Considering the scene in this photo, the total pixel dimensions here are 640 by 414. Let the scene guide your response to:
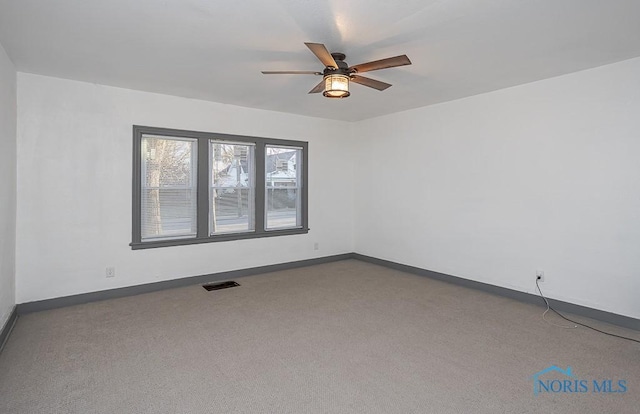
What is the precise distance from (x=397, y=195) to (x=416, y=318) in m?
2.58

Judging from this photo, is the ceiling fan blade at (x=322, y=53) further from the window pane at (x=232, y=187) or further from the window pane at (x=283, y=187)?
the window pane at (x=283, y=187)

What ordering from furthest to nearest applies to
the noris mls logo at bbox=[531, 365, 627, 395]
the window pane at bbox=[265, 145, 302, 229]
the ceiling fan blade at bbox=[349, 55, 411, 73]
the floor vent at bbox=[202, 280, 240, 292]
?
the window pane at bbox=[265, 145, 302, 229] < the floor vent at bbox=[202, 280, 240, 292] < the ceiling fan blade at bbox=[349, 55, 411, 73] < the noris mls logo at bbox=[531, 365, 627, 395]

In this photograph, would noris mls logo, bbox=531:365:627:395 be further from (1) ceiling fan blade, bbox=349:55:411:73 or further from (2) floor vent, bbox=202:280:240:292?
(2) floor vent, bbox=202:280:240:292

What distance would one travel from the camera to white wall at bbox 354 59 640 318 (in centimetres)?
352

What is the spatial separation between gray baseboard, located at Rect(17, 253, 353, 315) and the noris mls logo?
3902mm

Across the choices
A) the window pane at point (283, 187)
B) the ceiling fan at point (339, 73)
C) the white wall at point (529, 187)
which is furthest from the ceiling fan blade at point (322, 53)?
the window pane at point (283, 187)

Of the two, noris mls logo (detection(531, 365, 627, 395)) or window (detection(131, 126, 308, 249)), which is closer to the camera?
noris mls logo (detection(531, 365, 627, 395))

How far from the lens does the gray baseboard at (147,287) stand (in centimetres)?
391

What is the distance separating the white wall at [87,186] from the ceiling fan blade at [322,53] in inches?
107

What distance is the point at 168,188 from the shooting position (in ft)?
15.6

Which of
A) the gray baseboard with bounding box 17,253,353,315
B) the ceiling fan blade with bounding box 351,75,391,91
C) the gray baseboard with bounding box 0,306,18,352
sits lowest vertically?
the gray baseboard with bounding box 0,306,18,352

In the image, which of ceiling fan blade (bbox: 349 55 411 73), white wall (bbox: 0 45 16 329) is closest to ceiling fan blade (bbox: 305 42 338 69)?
ceiling fan blade (bbox: 349 55 411 73)

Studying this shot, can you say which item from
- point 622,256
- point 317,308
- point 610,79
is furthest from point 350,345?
point 610,79

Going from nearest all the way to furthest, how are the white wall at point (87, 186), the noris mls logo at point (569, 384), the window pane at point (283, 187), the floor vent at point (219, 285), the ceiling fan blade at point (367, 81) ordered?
the noris mls logo at point (569, 384) → the ceiling fan blade at point (367, 81) → the white wall at point (87, 186) → the floor vent at point (219, 285) → the window pane at point (283, 187)
